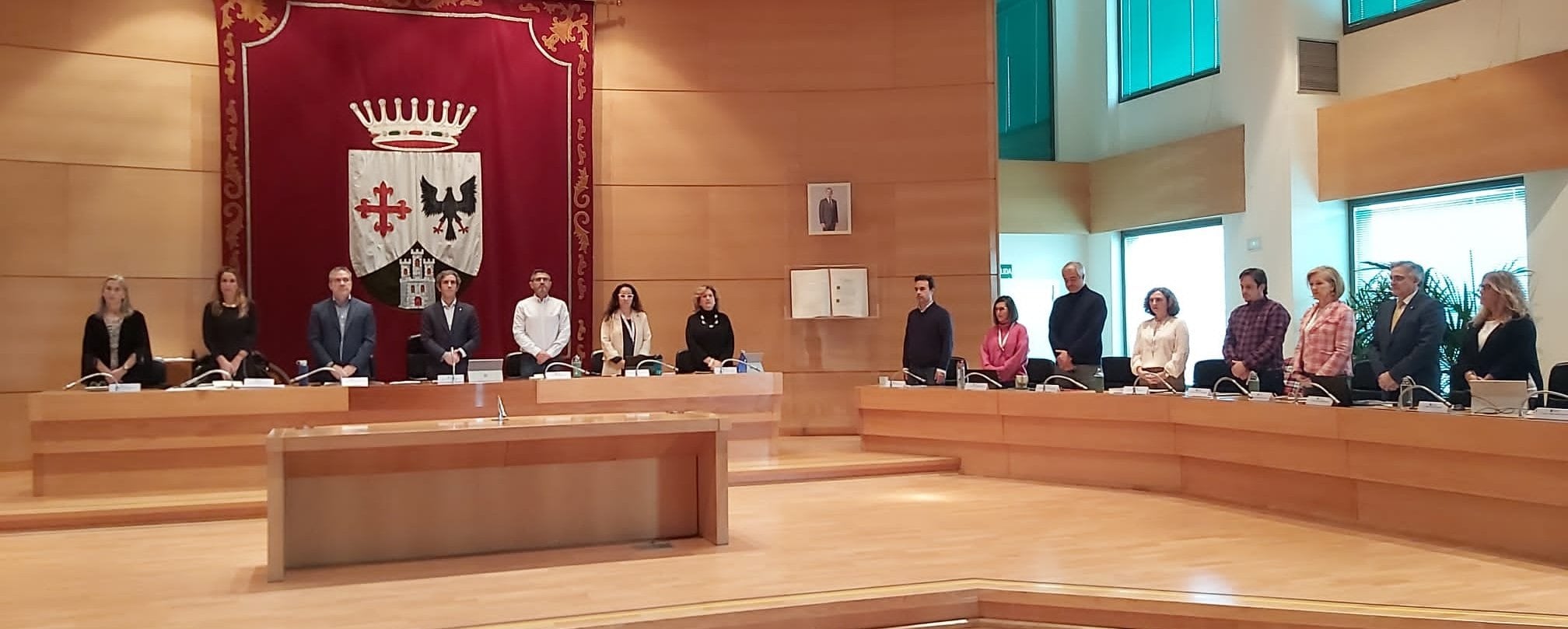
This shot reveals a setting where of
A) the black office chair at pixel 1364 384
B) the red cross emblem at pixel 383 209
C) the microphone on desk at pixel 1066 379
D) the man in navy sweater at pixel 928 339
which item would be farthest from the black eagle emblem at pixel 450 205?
the black office chair at pixel 1364 384

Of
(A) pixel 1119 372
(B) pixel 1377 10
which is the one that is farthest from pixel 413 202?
(B) pixel 1377 10

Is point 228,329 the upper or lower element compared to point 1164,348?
upper

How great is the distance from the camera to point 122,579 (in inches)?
163

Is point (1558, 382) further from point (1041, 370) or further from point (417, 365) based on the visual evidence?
point (417, 365)

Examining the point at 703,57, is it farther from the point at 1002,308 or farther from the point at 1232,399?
the point at 1232,399

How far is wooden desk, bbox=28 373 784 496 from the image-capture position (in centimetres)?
552

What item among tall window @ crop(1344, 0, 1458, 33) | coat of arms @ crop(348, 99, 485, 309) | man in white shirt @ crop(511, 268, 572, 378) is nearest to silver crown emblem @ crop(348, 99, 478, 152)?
coat of arms @ crop(348, 99, 485, 309)

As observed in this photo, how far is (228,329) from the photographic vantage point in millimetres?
6262

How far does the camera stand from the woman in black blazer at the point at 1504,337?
4.71m

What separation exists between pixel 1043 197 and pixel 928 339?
417cm

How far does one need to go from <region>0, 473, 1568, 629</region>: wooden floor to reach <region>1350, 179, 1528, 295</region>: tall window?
3653mm

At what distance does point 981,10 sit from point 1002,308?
293 centimetres

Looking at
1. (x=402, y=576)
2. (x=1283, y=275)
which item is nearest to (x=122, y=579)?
(x=402, y=576)

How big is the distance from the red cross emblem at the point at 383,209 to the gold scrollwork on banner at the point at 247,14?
1.26 metres
